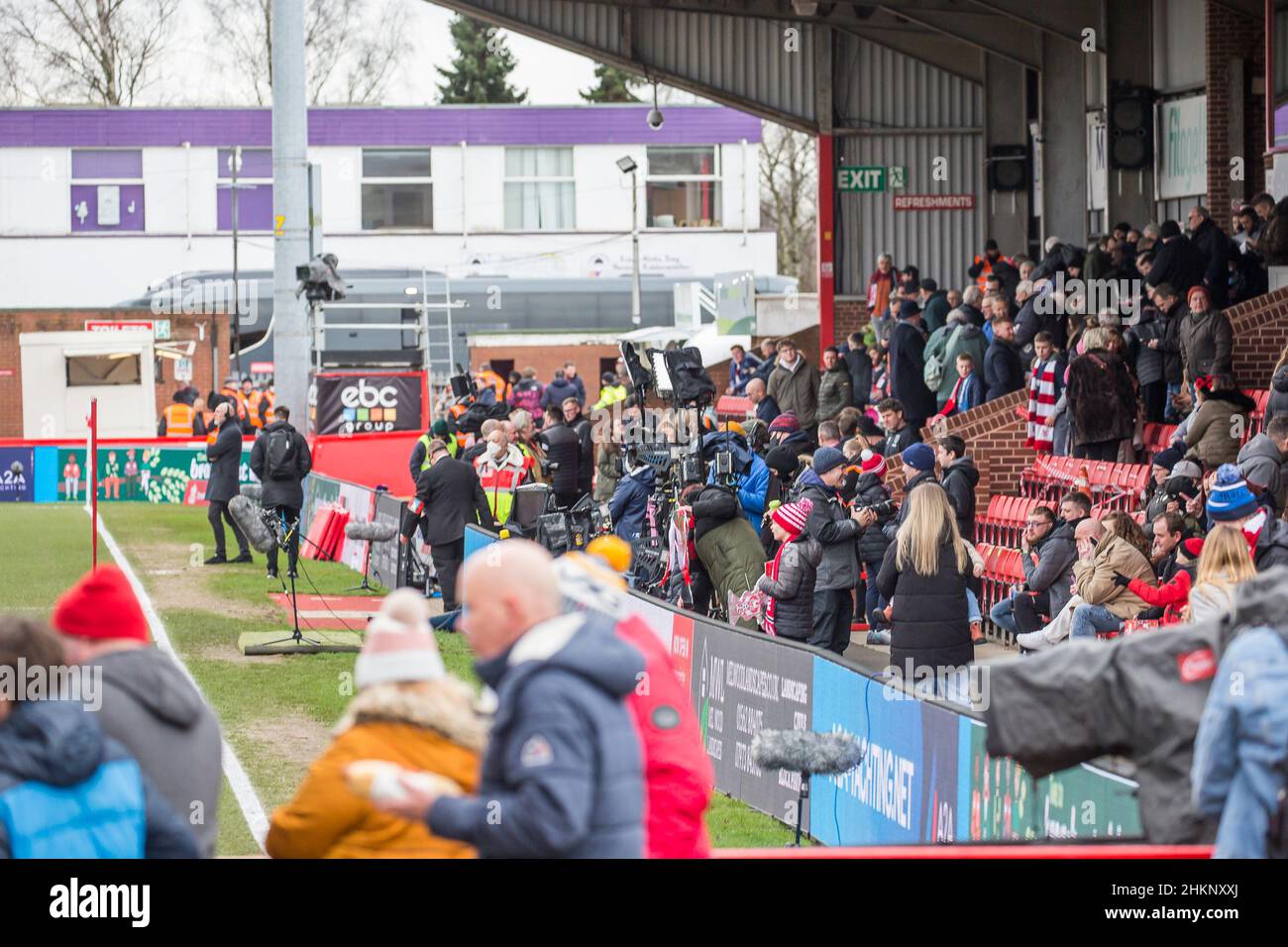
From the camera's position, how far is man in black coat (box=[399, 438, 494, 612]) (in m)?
18.2

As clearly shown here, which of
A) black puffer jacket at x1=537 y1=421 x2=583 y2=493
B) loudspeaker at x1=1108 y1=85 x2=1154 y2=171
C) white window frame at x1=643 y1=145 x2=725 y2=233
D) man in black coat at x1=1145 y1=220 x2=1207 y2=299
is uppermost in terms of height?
white window frame at x1=643 y1=145 x2=725 y2=233

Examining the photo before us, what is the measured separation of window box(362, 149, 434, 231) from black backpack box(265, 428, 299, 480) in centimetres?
3582

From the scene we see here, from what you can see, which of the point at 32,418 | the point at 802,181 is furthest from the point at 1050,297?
the point at 802,181

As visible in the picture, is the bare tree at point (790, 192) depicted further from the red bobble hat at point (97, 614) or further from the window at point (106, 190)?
the red bobble hat at point (97, 614)

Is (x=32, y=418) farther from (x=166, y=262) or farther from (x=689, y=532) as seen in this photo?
(x=689, y=532)

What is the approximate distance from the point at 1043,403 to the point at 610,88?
2265 inches

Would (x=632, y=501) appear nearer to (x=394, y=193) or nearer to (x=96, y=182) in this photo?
(x=394, y=193)

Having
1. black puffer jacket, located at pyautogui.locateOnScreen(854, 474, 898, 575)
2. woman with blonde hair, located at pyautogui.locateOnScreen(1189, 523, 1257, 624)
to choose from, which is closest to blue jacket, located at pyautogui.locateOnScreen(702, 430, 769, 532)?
black puffer jacket, located at pyautogui.locateOnScreen(854, 474, 898, 575)

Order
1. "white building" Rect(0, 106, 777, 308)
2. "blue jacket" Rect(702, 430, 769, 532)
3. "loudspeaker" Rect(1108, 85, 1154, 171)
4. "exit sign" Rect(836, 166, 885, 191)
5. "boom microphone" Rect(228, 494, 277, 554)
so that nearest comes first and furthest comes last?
"blue jacket" Rect(702, 430, 769, 532)
"boom microphone" Rect(228, 494, 277, 554)
"loudspeaker" Rect(1108, 85, 1154, 171)
"exit sign" Rect(836, 166, 885, 191)
"white building" Rect(0, 106, 777, 308)

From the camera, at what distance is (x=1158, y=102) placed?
25312 millimetres

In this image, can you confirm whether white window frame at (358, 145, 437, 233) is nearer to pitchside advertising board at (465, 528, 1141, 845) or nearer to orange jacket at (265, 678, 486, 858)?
pitchside advertising board at (465, 528, 1141, 845)

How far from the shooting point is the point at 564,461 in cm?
2066
